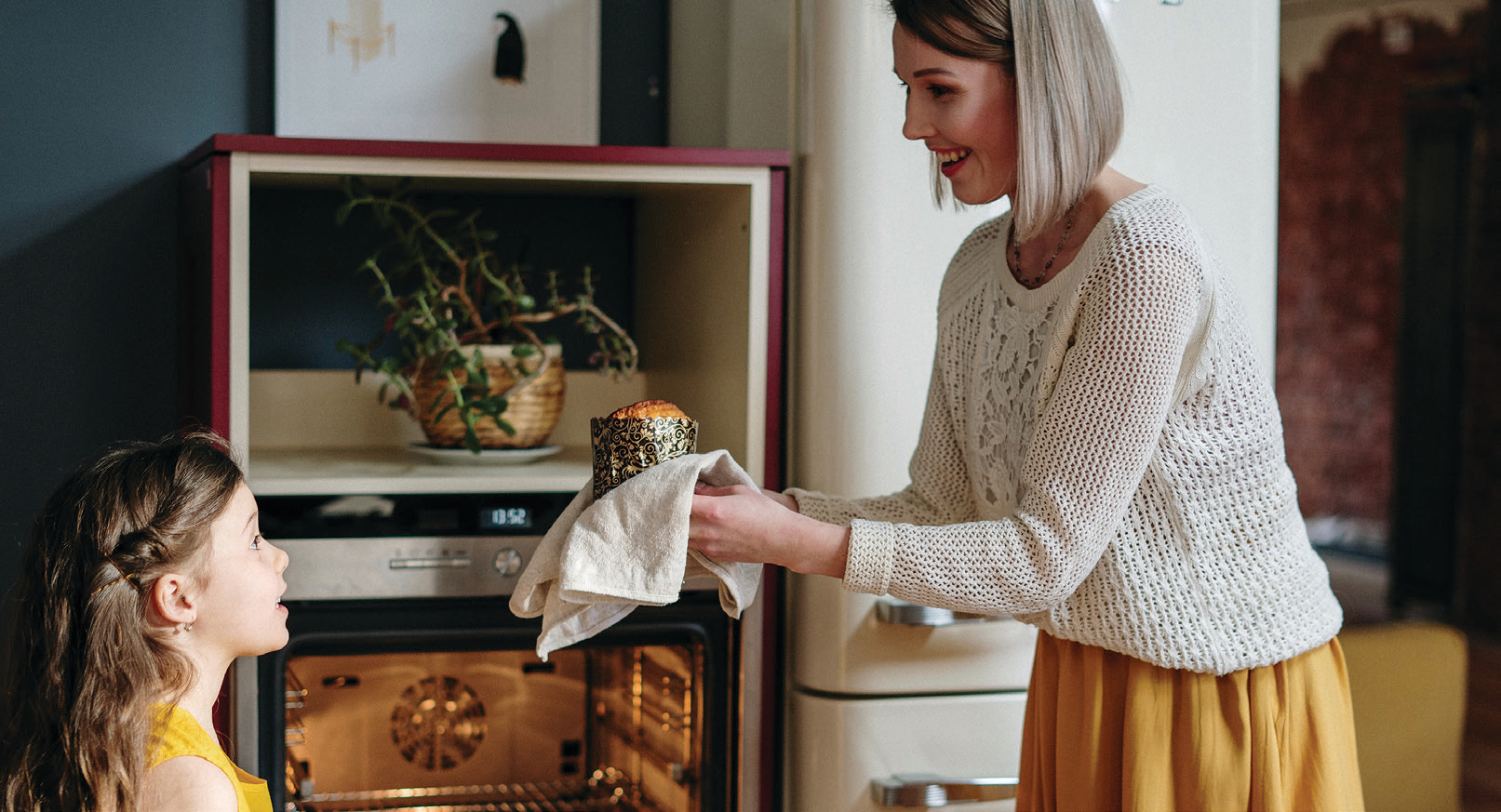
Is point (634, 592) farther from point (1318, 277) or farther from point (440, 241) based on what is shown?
point (1318, 277)

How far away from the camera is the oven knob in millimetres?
1491

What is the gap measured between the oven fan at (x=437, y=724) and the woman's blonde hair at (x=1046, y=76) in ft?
3.31

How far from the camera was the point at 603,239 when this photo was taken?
6.65 feet

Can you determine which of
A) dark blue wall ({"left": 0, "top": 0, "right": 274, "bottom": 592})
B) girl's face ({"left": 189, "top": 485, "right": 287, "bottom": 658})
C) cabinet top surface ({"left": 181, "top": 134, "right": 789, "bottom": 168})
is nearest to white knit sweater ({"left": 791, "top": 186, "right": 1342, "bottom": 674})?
cabinet top surface ({"left": 181, "top": 134, "right": 789, "bottom": 168})

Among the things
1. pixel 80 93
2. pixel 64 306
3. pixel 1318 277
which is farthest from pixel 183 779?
pixel 1318 277

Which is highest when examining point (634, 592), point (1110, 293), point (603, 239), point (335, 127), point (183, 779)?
point (335, 127)

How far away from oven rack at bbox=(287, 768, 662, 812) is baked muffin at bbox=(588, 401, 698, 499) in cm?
75

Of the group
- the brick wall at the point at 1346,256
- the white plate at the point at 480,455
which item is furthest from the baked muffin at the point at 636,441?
the brick wall at the point at 1346,256

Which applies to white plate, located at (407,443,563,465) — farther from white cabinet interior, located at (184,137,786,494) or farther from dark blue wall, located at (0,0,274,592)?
dark blue wall, located at (0,0,274,592)

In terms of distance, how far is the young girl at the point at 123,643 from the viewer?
96 centimetres

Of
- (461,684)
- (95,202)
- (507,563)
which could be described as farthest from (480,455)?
(95,202)

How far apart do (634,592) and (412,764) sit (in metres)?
0.81

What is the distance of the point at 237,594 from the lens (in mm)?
1043

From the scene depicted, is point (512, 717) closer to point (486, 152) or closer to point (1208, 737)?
point (486, 152)
